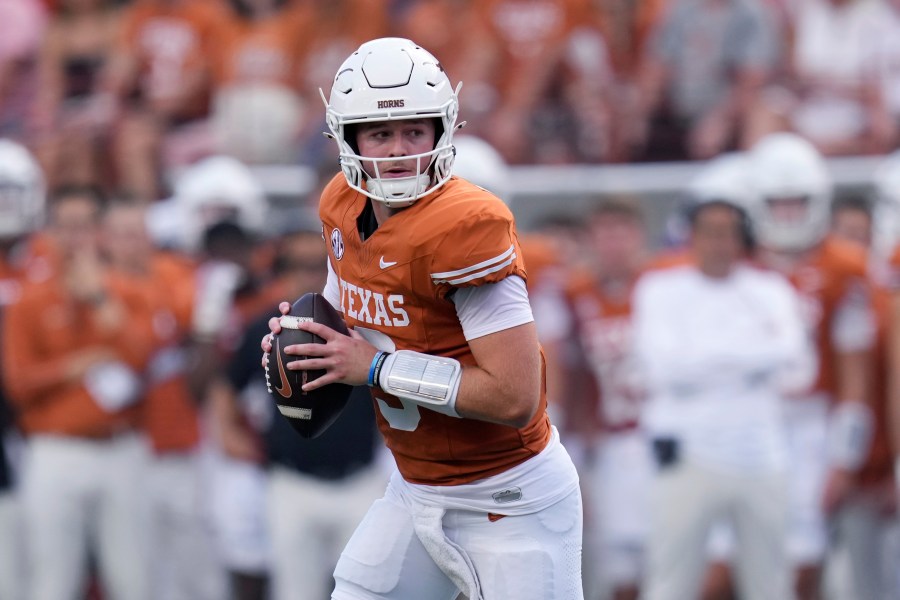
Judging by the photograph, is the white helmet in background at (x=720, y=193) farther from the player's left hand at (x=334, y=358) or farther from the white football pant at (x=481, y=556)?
the player's left hand at (x=334, y=358)

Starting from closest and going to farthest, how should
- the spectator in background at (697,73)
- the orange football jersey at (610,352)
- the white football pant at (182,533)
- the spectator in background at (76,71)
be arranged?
the orange football jersey at (610,352) < the white football pant at (182,533) < the spectator in background at (697,73) < the spectator in background at (76,71)

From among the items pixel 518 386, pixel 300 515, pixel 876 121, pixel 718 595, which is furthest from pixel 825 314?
pixel 518 386

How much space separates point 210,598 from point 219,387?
1044mm

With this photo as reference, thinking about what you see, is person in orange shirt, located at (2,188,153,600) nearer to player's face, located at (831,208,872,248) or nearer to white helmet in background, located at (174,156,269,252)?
white helmet in background, located at (174,156,269,252)

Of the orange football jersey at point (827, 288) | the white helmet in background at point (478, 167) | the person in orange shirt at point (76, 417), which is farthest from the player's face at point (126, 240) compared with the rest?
the orange football jersey at point (827, 288)

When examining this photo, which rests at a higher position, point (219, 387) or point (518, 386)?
point (518, 386)

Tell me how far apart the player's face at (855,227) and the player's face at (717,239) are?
4.52 ft

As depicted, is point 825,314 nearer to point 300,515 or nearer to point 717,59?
point 717,59

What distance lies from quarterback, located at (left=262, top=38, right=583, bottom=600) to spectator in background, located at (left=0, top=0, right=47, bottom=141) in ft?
16.2

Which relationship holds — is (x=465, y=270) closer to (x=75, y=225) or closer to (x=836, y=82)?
(x=75, y=225)

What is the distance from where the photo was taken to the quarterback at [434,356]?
3334mm

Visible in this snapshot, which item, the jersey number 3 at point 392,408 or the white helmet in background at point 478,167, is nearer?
the jersey number 3 at point 392,408

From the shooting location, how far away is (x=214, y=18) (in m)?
8.14

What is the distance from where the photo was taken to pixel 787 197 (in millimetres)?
6637
